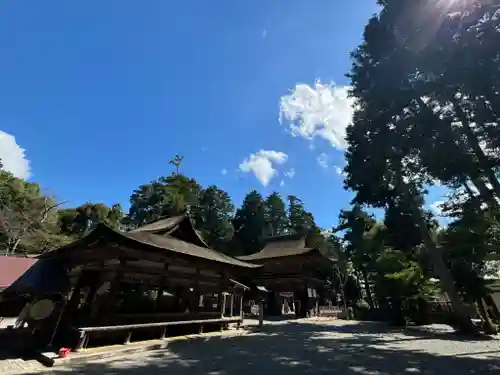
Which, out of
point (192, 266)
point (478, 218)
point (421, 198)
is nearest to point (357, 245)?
point (421, 198)

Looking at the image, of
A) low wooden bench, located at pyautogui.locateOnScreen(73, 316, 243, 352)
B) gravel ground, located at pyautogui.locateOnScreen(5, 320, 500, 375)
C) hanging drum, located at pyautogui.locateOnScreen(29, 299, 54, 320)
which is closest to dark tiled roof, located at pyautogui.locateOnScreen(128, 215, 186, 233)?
low wooden bench, located at pyautogui.locateOnScreen(73, 316, 243, 352)

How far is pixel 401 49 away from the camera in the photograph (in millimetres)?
11531

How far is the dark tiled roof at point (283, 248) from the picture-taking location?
29.9 metres

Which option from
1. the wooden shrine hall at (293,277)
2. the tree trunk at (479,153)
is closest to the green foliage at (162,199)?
the wooden shrine hall at (293,277)

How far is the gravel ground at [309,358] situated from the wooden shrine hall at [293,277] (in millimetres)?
15619

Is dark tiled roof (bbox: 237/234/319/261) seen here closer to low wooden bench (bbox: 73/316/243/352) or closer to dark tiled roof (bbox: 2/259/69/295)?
low wooden bench (bbox: 73/316/243/352)

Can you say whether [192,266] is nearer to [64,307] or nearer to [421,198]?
[64,307]

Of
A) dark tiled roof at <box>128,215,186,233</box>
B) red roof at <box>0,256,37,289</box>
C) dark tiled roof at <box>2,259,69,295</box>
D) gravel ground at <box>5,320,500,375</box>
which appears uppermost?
dark tiled roof at <box>128,215,186,233</box>

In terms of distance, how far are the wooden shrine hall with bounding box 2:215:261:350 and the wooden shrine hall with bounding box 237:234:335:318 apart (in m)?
14.3

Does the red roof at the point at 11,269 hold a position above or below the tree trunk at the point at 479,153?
below

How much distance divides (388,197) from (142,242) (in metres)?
13.7

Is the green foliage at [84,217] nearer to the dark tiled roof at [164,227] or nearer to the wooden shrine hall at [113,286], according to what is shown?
the dark tiled roof at [164,227]

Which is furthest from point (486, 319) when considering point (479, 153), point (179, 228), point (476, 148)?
point (179, 228)

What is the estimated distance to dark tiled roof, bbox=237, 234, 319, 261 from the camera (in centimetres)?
2988
